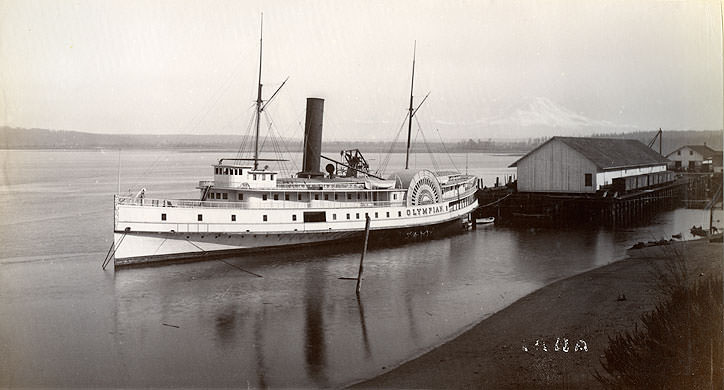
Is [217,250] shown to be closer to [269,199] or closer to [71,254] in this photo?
[269,199]

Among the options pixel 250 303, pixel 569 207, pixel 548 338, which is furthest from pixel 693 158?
pixel 250 303

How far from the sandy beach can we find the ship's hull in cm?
887

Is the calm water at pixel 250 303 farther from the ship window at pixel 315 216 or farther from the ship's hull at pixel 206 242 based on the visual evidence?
the ship window at pixel 315 216

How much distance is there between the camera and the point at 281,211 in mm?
21469

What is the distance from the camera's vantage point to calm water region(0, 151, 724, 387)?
1109 cm

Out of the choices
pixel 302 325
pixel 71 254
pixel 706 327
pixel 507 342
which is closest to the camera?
pixel 706 327

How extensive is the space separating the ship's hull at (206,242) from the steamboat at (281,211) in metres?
0.03

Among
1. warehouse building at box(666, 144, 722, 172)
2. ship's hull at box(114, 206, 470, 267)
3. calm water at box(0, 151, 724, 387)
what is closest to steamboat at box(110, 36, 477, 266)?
ship's hull at box(114, 206, 470, 267)

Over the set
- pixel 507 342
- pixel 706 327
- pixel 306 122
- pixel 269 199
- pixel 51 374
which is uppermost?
pixel 306 122

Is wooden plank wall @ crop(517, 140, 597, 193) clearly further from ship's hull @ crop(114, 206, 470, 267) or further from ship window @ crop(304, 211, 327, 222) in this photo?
ship window @ crop(304, 211, 327, 222)

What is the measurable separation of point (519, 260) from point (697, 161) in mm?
22845

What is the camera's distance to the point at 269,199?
846 inches

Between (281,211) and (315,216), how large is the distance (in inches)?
54.4

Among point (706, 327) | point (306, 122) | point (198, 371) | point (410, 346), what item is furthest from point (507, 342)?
point (306, 122)
